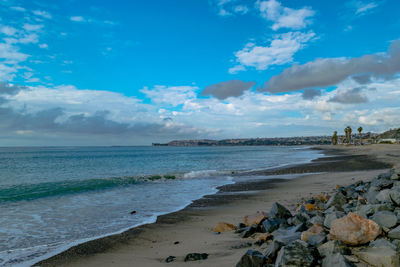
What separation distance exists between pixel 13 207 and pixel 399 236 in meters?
17.2

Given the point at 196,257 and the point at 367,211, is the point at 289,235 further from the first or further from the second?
the point at 196,257

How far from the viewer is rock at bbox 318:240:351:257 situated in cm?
411

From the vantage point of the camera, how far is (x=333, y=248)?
4.14 metres

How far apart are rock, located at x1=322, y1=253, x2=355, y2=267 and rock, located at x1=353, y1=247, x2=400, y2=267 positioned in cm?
49

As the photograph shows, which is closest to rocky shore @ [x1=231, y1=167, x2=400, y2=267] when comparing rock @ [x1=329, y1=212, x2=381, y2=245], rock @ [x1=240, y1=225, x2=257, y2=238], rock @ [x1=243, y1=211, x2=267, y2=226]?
rock @ [x1=329, y1=212, x2=381, y2=245]

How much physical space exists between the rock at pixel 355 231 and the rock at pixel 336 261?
0.86 m

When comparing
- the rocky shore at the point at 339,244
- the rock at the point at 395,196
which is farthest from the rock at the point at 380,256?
the rock at the point at 395,196

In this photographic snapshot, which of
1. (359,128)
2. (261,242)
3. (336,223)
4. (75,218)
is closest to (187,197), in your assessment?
(75,218)

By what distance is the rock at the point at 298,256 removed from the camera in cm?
390

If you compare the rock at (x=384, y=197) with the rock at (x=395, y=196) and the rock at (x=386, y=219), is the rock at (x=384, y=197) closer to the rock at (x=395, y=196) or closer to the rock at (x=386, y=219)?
the rock at (x=395, y=196)

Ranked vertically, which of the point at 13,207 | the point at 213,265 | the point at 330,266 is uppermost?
the point at 330,266

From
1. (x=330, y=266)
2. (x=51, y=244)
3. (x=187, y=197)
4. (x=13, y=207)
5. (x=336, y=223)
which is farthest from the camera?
(x=187, y=197)

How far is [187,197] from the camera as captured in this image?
16484 millimetres

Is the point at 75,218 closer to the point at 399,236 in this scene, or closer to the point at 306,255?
the point at 306,255
